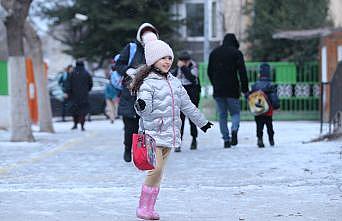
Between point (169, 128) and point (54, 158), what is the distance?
5.58 metres

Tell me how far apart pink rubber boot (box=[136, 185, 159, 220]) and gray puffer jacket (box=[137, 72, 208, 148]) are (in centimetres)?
42

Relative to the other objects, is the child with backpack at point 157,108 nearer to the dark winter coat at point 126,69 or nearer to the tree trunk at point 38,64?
the dark winter coat at point 126,69

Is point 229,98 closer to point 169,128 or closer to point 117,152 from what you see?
point 117,152

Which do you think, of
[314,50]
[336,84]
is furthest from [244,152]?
[314,50]

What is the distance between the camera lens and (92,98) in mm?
28172

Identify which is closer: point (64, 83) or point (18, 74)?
point (18, 74)

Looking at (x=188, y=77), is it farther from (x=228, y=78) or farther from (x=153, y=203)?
(x=153, y=203)

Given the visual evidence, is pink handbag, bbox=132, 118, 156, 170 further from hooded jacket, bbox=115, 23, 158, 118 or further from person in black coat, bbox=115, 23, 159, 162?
hooded jacket, bbox=115, 23, 158, 118

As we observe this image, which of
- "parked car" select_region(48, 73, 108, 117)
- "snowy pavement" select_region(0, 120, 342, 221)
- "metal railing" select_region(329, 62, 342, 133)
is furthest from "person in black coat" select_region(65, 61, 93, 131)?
"metal railing" select_region(329, 62, 342, 133)

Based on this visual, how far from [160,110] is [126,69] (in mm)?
3597

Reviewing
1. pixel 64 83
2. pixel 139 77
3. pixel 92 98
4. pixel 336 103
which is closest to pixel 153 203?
pixel 139 77

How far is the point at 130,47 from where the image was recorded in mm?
10461

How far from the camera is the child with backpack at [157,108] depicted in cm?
684

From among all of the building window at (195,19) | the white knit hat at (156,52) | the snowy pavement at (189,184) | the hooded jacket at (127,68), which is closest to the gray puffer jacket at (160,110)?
the white knit hat at (156,52)
